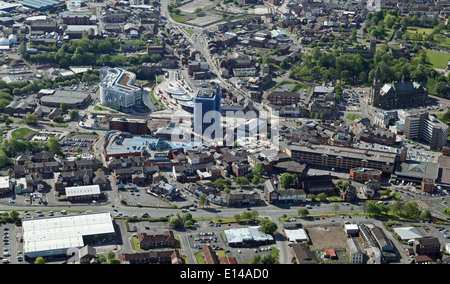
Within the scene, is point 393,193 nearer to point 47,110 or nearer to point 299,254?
point 299,254

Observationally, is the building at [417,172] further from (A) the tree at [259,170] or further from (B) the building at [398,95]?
(B) the building at [398,95]

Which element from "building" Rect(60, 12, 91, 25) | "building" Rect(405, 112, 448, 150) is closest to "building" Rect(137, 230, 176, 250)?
"building" Rect(405, 112, 448, 150)

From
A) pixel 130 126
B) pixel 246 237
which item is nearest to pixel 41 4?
pixel 130 126

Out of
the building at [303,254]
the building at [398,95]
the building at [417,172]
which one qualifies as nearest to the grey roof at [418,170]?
the building at [417,172]

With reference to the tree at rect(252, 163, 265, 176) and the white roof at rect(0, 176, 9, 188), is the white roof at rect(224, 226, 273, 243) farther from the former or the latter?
the white roof at rect(0, 176, 9, 188)

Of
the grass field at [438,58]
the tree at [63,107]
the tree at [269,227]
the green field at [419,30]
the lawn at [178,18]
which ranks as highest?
the lawn at [178,18]

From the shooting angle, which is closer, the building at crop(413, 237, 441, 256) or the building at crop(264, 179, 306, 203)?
the building at crop(413, 237, 441, 256)

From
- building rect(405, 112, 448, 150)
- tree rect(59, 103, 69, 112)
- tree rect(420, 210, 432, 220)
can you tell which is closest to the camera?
tree rect(420, 210, 432, 220)
